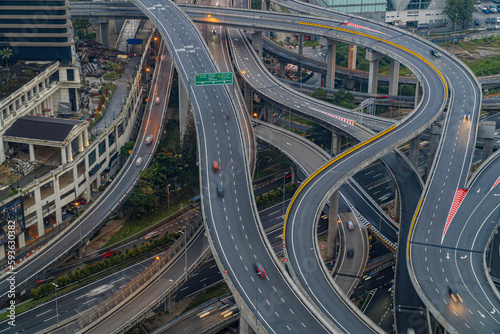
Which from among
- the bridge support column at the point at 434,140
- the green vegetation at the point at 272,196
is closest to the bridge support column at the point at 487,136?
the bridge support column at the point at 434,140

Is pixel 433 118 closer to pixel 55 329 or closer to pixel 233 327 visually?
pixel 233 327

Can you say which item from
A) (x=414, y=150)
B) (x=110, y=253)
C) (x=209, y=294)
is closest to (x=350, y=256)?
(x=209, y=294)

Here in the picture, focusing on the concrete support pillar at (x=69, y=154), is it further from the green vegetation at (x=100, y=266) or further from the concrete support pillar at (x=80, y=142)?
the green vegetation at (x=100, y=266)

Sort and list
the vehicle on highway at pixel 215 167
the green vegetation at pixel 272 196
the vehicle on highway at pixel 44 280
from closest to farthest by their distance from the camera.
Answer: the vehicle on highway at pixel 44 280 → the vehicle on highway at pixel 215 167 → the green vegetation at pixel 272 196

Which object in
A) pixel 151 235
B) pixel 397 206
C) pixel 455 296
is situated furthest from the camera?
pixel 397 206

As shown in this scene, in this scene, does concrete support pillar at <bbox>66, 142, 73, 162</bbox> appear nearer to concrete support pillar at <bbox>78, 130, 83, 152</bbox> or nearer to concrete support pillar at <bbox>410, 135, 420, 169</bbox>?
concrete support pillar at <bbox>78, 130, 83, 152</bbox>

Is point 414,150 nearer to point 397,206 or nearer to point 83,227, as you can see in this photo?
point 397,206
